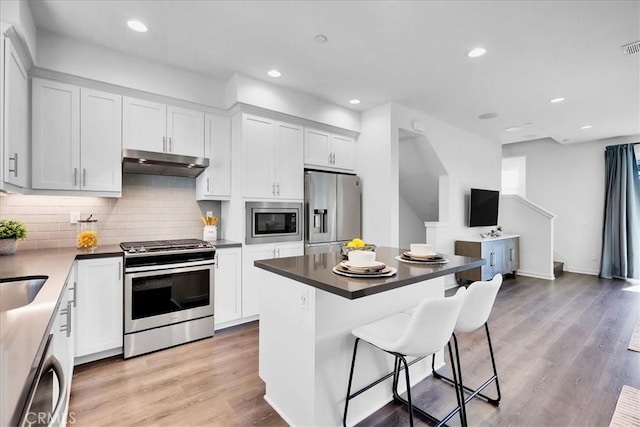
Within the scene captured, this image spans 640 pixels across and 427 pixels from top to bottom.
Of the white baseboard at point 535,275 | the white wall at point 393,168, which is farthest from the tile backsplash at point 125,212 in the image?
the white baseboard at point 535,275

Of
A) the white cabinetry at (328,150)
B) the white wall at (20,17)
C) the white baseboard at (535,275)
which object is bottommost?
the white baseboard at (535,275)

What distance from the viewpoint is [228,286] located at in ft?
10.9

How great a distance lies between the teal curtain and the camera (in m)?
5.71

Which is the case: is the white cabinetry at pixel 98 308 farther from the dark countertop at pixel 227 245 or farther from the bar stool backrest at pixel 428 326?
the bar stool backrest at pixel 428 326

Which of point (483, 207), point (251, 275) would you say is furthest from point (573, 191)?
point (251, 275)

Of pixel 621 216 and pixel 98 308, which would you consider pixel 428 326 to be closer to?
pixel 98 308

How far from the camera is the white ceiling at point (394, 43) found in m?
2.27

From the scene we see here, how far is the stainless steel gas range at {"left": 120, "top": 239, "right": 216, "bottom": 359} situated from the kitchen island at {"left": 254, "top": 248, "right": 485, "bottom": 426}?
124cm

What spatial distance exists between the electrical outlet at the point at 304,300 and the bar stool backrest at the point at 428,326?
49 cm

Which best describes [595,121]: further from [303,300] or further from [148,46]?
[148,46]

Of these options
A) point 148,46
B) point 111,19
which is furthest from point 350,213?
point 111,19

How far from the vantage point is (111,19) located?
2.40 meters

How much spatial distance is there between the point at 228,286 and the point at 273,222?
89cm

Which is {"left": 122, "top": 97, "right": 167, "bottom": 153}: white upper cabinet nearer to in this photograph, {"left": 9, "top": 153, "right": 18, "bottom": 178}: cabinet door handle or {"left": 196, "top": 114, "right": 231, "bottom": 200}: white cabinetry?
{"left": 196, "top": 114, "right": 231, "bottom": 200}: white cabinetry
